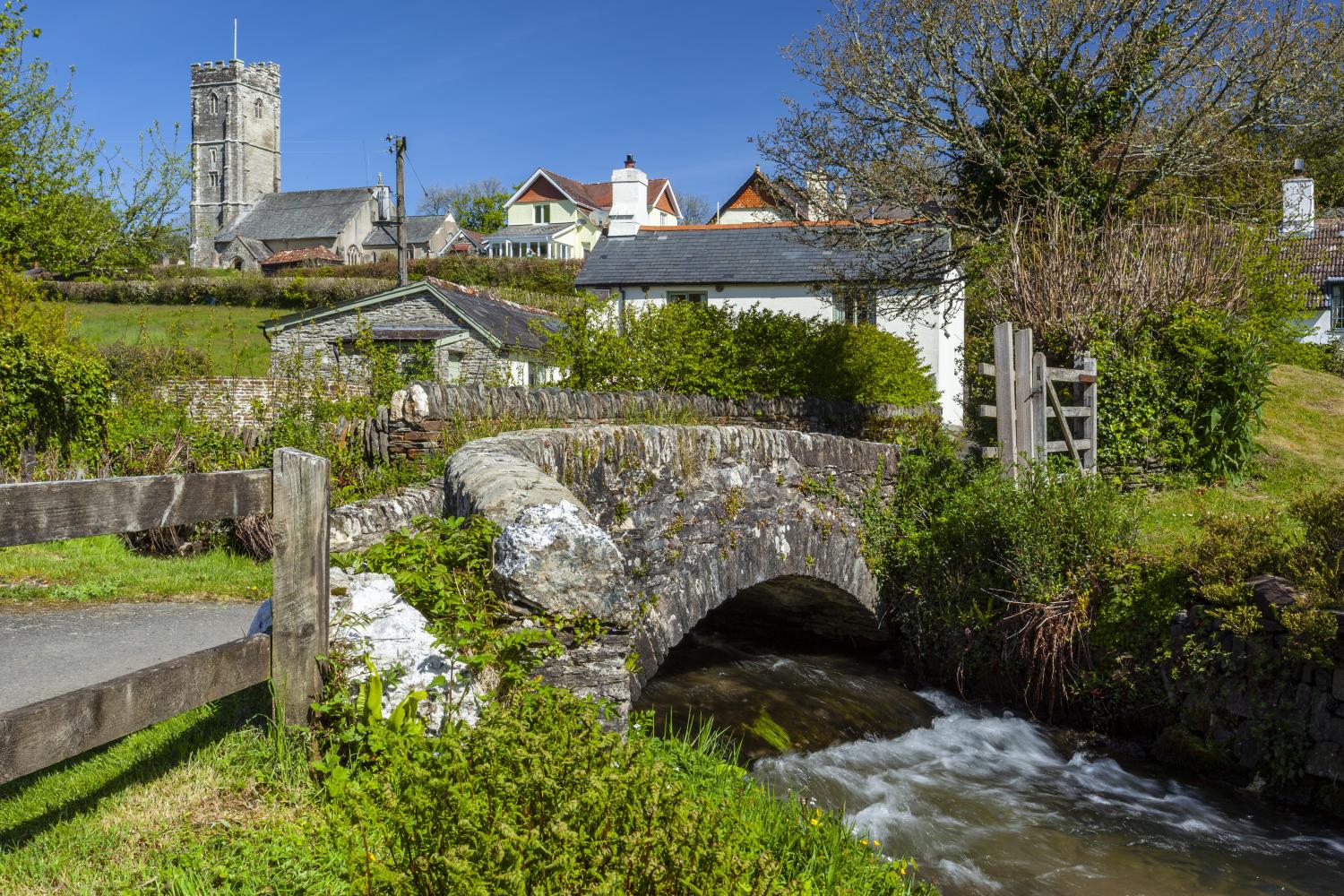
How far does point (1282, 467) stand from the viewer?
1334cm

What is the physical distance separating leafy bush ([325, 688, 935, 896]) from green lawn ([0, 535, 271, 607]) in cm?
747

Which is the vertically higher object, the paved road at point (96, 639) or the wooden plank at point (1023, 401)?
the wooden plank at point (1023, 401)

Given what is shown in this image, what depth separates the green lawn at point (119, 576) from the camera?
9828mm

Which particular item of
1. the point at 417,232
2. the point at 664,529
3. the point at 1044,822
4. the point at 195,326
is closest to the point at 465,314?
the point at 195,326

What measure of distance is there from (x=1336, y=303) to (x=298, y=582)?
47.5 metres

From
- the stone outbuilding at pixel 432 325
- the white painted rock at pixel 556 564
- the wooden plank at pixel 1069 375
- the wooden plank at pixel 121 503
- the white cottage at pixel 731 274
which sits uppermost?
the white cottage at pixel 731 274

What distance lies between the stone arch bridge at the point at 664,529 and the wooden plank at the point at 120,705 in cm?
106

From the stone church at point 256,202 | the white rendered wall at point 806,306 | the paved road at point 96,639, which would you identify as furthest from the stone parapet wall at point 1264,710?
the stone church at point 256,202

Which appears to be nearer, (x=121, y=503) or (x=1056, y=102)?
(x=121, y=503)

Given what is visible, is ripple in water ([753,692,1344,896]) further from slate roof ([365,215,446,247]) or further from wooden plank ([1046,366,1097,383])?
slate roof ([365,215,446,247])

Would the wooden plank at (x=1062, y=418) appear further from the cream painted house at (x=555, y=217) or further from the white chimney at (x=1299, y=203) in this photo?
the cream painted house at (x=555, y=217)

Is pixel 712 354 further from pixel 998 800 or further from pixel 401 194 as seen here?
pixel 401 194

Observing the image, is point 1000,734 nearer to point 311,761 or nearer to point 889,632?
point 889,632

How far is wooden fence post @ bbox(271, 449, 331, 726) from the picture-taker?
3.82 metres
